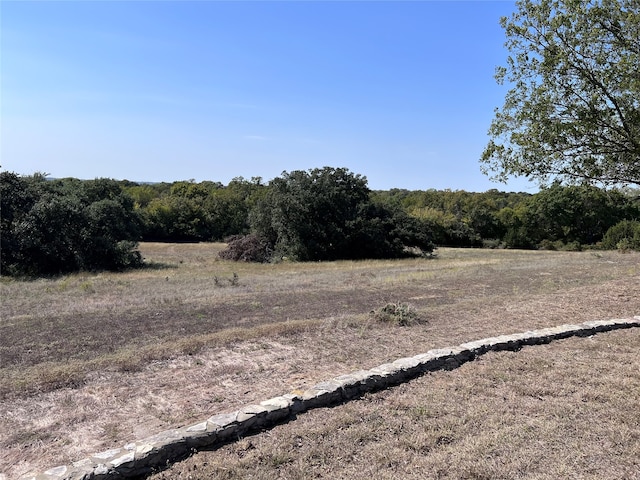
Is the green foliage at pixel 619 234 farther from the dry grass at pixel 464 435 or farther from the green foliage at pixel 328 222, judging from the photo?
the dry grass at pixel 464 435

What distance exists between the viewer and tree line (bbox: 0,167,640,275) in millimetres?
25312

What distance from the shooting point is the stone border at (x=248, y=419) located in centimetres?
373

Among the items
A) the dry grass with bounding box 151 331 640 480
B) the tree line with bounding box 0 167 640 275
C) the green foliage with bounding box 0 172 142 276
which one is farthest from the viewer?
the tree line with bounding box 0 167 640 275

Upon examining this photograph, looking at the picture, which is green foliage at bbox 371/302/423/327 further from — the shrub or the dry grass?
the shrub

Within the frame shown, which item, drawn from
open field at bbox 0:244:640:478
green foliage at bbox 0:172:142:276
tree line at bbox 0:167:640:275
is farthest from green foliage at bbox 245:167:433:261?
open field at bbox 0:244:640:478

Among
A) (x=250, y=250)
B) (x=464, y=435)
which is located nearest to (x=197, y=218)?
(x=250, y=250)

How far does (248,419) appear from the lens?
4477 mm

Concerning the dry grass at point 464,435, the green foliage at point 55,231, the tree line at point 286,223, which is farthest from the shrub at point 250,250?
the dry grass at point 464,435

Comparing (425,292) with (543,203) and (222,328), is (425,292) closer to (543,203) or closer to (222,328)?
(222,328)

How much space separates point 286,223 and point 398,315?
28.6 m

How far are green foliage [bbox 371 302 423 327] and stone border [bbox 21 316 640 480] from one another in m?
2.31

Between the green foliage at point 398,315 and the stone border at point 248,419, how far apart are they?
90.8 inches

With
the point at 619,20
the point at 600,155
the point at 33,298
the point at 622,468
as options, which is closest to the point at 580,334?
the point at 600,155

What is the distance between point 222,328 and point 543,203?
6254cm
